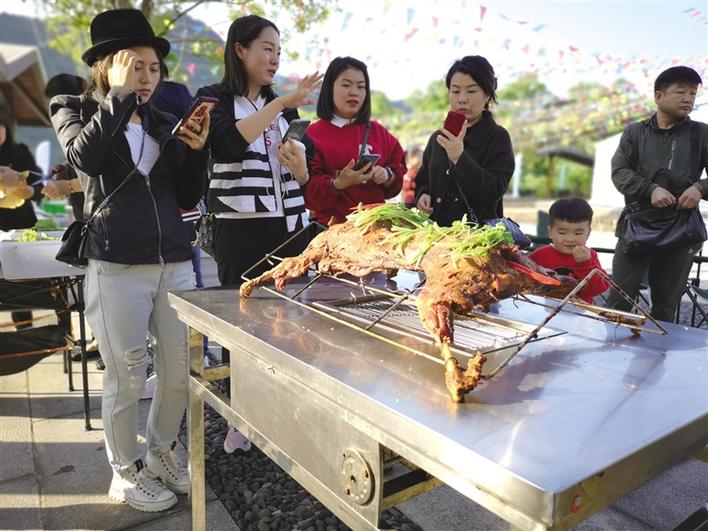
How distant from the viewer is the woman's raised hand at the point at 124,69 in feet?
6.56

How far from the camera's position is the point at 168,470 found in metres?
2.52

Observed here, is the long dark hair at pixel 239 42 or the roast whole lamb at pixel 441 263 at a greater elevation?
the long dark hair at pixel 239 42

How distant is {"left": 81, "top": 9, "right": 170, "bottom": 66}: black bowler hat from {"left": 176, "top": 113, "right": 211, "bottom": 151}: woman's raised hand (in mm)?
399

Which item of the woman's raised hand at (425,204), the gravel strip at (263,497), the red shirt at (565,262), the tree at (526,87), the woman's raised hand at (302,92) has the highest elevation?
the tree at (526,87)

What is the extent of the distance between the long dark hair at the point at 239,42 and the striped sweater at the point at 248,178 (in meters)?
0.05

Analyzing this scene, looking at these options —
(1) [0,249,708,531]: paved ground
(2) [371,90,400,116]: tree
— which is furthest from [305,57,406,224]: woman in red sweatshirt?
(2) [371,90,400,116]: tree

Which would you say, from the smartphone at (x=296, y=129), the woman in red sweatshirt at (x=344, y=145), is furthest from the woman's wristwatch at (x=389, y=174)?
the smartphone at (x=296, y=129)

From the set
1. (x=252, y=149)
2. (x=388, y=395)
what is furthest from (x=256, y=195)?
(x=388, y=395)

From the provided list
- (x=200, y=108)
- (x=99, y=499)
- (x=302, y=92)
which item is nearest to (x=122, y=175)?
(x=200, y=108)

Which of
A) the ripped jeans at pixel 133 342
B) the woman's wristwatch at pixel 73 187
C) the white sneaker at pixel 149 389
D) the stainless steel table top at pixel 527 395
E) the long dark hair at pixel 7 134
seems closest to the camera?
the stainless steel table top at pixel 527 395

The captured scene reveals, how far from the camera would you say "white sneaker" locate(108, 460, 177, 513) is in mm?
2357

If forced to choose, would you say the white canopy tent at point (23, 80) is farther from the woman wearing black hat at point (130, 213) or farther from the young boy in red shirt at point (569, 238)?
the young boy in red shirt at point (569, 238)

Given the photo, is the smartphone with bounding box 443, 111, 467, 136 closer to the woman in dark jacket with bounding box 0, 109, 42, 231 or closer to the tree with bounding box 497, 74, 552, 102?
the woman in dark jacket with bounding box 0, 109, 42, 231

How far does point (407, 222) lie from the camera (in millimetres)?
1809
